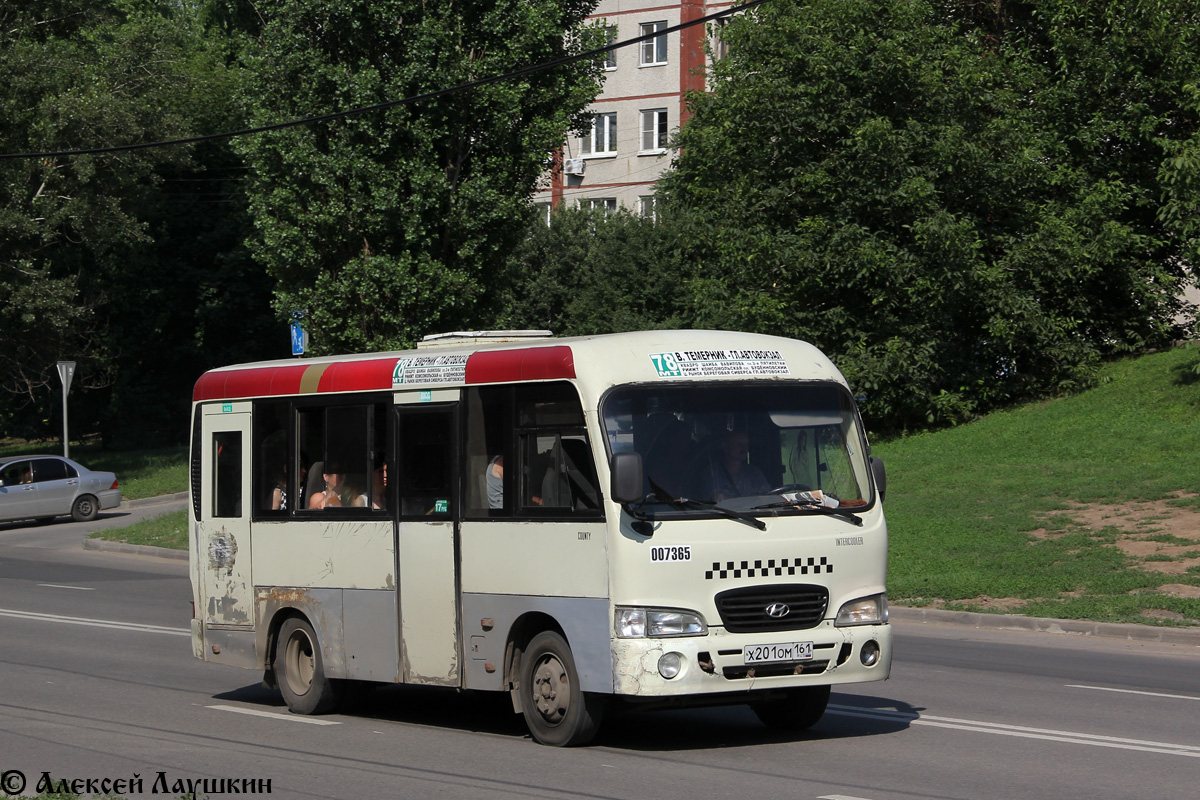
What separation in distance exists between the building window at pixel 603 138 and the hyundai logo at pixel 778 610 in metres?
58.0

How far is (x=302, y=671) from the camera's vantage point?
11008mm

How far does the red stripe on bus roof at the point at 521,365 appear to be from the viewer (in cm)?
907

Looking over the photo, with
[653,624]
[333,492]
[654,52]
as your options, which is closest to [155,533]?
[333,492]

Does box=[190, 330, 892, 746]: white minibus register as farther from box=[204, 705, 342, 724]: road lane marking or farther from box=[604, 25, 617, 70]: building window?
box=[604, 25, 617, 70]: building window

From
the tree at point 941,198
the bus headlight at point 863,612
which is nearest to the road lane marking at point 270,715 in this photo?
the bus headlight at point 863,612

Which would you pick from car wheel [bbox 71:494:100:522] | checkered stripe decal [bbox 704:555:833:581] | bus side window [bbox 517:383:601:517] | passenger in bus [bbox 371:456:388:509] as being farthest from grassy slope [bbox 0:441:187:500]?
checkered stripe decal [bbox 704:555:833:581]

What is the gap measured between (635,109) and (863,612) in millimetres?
57616

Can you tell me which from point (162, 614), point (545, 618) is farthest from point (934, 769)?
point (162, 614)

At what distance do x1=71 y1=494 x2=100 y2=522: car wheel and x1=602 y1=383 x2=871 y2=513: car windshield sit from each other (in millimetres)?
27876

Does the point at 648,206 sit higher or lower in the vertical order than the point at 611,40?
lower

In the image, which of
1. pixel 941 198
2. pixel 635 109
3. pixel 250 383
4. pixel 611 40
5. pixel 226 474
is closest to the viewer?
pixel 250 383

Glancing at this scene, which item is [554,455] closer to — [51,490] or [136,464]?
[51,490]

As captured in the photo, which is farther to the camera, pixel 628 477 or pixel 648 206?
pixel 648 206

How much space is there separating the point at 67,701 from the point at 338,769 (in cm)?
379
